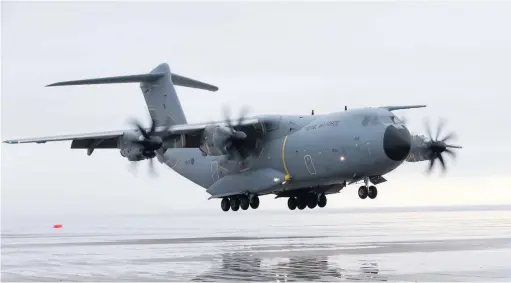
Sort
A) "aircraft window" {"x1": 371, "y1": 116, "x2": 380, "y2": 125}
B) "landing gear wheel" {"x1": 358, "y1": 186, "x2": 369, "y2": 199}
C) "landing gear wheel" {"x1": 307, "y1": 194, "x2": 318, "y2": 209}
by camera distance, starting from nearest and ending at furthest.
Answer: "aircraft window" {"x1": 371, "y1": 116, "x2": 380, "y2": 125}
"landing gear wheel" {"x1": 358, "y1": 186, "x2": 369, "y2": 199}
"landing gear wheel" {"x1": 307, "y1": 194, "x2": 318, "y2": 209}

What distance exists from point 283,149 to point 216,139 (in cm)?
335

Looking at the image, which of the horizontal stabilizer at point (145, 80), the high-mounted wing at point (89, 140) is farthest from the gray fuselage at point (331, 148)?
the horizontal stabilizer at point (145, 80)

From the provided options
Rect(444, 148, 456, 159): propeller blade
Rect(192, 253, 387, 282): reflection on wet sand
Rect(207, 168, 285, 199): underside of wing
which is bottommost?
Rect(192, 253, 387, 282): reflection on wet sand

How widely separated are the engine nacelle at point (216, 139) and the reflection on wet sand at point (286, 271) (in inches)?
723

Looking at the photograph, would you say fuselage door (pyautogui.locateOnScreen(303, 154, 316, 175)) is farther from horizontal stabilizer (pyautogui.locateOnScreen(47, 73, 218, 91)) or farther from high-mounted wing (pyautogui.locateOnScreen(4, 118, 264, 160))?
horizontal stabilizer (pyautogui.locateOnScreen(47, 73, 218, 91))

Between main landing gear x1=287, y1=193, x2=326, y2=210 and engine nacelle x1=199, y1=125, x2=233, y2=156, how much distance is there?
17.7 ft

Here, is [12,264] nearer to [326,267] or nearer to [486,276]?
[326,267]

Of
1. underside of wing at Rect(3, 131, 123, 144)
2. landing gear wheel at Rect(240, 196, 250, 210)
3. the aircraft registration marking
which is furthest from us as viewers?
landing gear wheel at Rect(240, 196, 250, 210)

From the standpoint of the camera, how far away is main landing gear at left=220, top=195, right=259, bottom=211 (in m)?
45.5

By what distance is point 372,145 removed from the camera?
39438 millimetres

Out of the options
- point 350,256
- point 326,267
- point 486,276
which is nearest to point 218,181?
point 350,256

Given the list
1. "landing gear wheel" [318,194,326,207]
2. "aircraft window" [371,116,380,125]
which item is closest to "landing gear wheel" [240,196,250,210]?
"landing gear wheel" [318,194,326,207]

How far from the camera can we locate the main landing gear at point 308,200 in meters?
46.5

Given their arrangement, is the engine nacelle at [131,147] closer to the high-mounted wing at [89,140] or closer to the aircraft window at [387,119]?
the high-mounted wing at [89,140]
